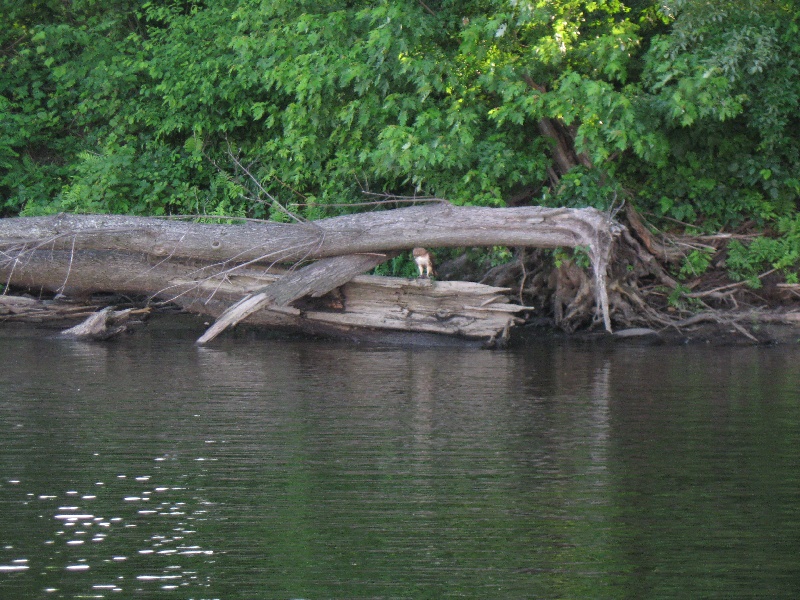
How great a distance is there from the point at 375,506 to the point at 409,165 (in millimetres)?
8143

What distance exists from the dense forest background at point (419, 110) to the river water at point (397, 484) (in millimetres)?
3777

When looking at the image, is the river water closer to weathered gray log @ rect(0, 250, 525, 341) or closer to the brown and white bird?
weathered gray log @ rect(0, 250, 525, 341)

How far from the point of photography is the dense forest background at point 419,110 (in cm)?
1272

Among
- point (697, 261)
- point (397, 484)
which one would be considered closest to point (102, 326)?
point (697, 261)

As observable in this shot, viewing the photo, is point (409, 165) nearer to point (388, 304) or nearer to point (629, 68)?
point (388, 304)

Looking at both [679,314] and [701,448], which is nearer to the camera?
[701,448]

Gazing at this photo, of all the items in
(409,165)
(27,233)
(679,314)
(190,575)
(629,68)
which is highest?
(629,68)

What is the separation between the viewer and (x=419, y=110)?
13.8 metres

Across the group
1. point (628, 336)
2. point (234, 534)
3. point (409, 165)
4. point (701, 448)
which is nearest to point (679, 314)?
point (628, 336)

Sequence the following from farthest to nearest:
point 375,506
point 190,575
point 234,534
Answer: point 375,506
point 234,534
point 190,575

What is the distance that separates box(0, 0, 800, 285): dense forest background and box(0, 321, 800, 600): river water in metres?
3.78

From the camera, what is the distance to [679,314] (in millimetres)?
14602

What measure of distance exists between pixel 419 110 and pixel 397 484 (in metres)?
8.59

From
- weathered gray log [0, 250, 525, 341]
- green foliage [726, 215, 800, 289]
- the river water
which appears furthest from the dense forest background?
the river water
